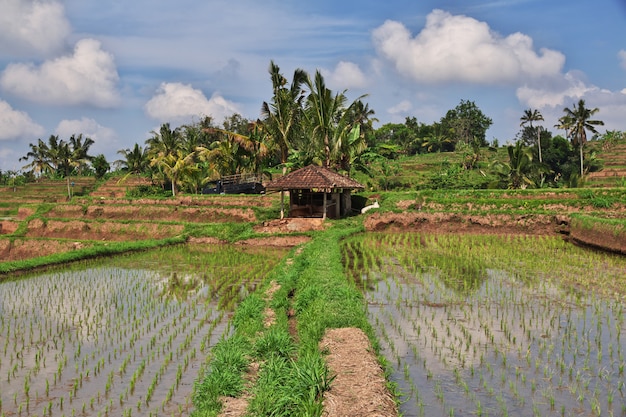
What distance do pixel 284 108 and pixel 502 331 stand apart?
62.6ft

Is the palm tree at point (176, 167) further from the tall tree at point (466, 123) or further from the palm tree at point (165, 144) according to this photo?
the tall tree at point (466, 123)

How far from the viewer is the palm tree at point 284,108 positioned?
24.7 m

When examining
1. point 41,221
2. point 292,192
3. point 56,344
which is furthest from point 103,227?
point 56,344

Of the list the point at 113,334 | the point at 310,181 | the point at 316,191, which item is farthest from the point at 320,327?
the point at 316,191

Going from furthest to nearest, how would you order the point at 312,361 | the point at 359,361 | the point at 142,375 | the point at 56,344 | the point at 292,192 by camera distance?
the point at 292,192, the point at 56,344, the point at 142,375, the point at 359,361, the point at 312,361

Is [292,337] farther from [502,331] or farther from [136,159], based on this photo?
[136,159]

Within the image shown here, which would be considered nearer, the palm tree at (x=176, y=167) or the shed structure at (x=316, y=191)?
the shed structure at (x=316, y=191)

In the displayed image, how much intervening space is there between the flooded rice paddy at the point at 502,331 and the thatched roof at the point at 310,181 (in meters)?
6.89

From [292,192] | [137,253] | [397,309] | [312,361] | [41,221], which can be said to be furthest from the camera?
[41,221]

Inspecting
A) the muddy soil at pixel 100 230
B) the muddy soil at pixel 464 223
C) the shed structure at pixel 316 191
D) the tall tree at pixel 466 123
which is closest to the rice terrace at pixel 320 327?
the muddy soil at pixel 464 223

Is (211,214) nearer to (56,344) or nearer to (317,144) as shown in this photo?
(317,144)

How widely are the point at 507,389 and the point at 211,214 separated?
20.4m

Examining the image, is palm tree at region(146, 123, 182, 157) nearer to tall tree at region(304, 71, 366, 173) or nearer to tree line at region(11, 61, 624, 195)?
tree line at region(11, 61, 624, 195)

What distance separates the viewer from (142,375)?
5.95 meters
